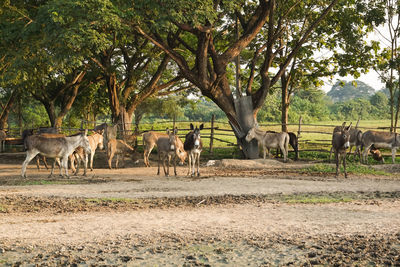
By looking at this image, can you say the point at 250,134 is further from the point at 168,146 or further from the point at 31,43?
the point at 31,43

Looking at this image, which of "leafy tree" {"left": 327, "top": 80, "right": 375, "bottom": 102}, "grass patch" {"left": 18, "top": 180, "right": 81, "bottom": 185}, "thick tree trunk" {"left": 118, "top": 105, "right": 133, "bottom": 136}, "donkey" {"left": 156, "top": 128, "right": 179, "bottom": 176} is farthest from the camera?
"leafy tree" {"left": 327, "top": 80, "right": 375, "bottom": 102}

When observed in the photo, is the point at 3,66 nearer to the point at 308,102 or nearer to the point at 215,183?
the point at 215,183

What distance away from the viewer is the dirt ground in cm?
620

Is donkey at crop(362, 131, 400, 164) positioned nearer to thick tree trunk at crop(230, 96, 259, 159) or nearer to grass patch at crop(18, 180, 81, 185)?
thick tree trunk at crop(230, 96, 259, 159)

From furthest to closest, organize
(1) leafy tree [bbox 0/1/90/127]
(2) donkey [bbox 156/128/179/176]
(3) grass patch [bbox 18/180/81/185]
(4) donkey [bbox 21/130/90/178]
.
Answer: (1) leafy tree [bbox 0/1/90/127] → (2) donkey [bbox 156/128/179/176] → (4) donkey [bbox 21/130/90/178] → (3) grass patch [bbox 18/180/81/185]

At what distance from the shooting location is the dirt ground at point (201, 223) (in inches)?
244

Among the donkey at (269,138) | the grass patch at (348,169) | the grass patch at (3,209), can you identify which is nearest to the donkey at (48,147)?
the grass patch at (3,209)

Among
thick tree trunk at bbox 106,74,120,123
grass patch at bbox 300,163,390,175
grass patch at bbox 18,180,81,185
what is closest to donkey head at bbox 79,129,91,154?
grass patch at bbox 18,180,81,185

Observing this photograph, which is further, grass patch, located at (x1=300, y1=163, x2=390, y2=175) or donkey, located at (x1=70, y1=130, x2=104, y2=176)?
donkey, located at (x1=70, y1=130, x2=104, y2=176)

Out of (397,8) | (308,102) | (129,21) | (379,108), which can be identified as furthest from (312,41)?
(379,108)

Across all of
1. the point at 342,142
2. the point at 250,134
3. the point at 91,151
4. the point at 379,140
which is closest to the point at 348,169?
the point at 342,142

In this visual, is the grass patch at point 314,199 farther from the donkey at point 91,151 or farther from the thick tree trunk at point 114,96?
the thick tree trunk at point 114,96

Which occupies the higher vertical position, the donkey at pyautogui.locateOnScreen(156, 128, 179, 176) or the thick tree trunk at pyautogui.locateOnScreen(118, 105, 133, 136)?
the thick tree trunk at pyautogui.locateOnScreen(118, 105, 133, 136)

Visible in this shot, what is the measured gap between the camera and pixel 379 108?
8612 centimetres
